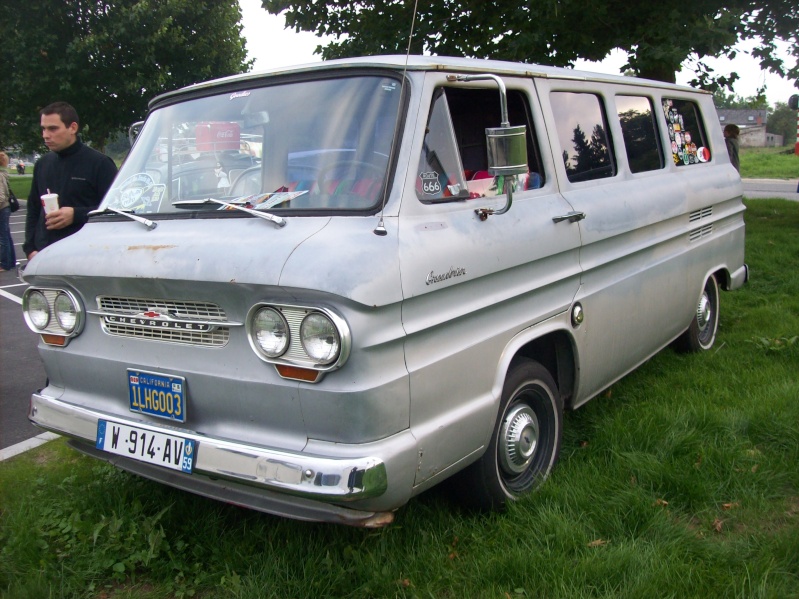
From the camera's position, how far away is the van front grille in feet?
9.16

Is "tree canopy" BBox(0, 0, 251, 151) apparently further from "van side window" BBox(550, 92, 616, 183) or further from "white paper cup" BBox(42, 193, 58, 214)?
"van side window" BBox(550, 92, 616, 183)

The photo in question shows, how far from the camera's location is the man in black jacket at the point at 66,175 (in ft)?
Answer: 16.0

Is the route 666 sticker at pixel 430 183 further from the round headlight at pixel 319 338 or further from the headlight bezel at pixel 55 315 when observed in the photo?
the headlight bezel at pixel 55 315

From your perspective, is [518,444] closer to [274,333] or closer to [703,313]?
[274,333]

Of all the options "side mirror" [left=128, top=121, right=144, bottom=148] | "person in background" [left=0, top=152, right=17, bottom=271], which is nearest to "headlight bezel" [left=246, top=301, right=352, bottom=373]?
"side mirror" [left=128, top=121, right=144, bottom=148]

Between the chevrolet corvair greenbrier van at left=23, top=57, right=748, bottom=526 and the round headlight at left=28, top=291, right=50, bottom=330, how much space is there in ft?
0.05

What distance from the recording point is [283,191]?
3164 millimetres

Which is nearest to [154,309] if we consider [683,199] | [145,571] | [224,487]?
[224,487]

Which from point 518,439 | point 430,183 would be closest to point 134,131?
point 430,183

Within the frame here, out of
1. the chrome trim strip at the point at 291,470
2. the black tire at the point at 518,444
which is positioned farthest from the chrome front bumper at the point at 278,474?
the black tire at the point at 518,444

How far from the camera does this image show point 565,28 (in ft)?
34.3

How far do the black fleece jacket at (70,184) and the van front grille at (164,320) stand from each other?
2.02m

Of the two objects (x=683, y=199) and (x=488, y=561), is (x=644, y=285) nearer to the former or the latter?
(x=683, y=199)

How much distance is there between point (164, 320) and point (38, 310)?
840 millimetres
